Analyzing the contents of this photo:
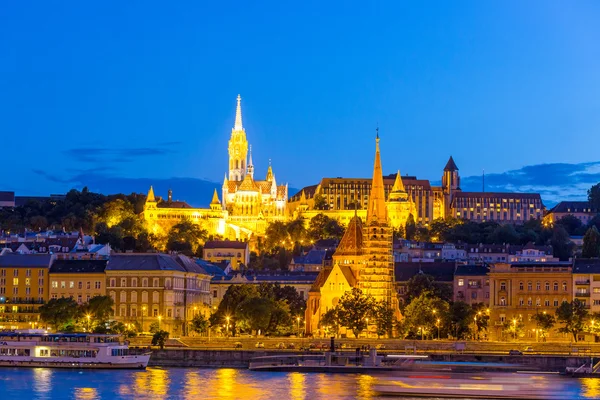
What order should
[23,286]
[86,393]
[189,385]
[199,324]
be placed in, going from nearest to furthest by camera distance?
[86,393], [189,385], [199,324], [23,286]

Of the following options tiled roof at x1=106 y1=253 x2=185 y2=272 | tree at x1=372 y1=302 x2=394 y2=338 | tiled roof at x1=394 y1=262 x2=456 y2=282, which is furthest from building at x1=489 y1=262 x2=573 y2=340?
tiled roof at x1=106 y1=253 x2=185 y2=272

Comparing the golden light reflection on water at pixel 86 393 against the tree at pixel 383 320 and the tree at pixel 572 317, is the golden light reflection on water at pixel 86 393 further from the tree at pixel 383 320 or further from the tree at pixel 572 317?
the tree at pixel 572 317

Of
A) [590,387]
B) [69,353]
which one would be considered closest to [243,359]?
[69,353]

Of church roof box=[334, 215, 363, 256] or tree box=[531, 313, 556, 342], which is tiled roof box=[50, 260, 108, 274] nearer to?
church roof box=[334, 215, 363, 256]

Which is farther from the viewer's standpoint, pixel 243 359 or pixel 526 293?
pixel 526 293

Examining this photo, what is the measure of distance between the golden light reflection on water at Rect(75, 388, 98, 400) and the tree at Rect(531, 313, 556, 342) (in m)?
47.2

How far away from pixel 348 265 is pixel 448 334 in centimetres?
1927

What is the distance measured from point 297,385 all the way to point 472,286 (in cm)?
5925

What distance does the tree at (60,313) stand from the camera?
114188 mm

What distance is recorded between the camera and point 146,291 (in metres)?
124

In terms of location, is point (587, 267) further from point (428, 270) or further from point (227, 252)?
point (227, 252)

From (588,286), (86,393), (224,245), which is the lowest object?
(86,393)

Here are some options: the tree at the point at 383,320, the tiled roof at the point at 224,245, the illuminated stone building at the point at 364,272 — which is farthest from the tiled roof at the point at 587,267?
the tiled roof at the point at 224,245

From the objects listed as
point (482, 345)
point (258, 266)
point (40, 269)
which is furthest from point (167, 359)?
point (258, 266)
